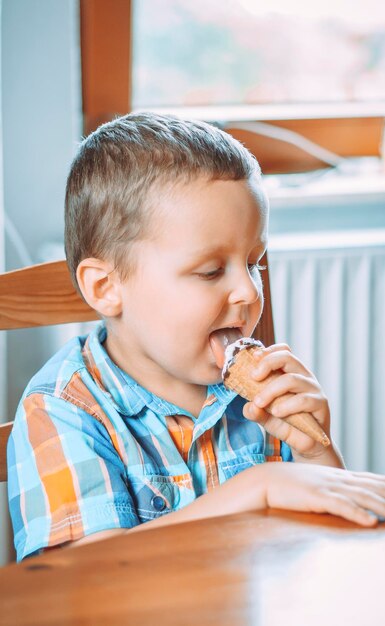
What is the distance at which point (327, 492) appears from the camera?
68 cm

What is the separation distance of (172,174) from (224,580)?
0.51 meters

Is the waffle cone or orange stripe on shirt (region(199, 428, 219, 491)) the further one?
orange stripe on shirt (region(199, 428, 219, 491))

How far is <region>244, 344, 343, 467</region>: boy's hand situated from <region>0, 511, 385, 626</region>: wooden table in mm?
225

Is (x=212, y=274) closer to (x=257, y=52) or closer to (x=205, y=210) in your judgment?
(x=205, y=210)

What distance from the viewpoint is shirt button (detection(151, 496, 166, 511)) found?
930mm

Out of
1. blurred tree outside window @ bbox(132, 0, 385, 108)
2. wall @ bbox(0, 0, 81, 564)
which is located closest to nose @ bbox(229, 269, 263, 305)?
wall @ bbox(0, 0, 81, 564)

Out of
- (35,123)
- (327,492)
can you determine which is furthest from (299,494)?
(35,123)

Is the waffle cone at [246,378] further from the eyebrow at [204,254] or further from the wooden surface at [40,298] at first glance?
the wooden surface at [40,298]

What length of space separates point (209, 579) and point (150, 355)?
50cm

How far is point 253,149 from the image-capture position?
1847 mm

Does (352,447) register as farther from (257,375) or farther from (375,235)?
(257,375)

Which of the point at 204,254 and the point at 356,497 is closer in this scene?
the point at 356,497

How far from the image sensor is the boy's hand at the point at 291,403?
842mm

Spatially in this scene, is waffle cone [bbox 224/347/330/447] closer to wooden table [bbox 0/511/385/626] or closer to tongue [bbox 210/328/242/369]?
tongue [bbox 210/328/242/369]
